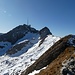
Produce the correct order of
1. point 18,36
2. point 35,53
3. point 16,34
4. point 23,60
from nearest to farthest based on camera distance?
1. point 23,60
2. point 35,53
3. point 18,36
4. point 16,34

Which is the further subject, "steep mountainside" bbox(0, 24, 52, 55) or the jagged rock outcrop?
the jagged rock outcrop

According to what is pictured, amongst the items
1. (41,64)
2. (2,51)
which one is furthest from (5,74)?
Result: (2,51)

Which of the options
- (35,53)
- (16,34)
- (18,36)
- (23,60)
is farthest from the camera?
(16,34)

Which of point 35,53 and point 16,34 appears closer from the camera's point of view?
point 35,53

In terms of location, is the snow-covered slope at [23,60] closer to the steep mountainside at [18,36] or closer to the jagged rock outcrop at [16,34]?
the steep mountainside at [18,36]

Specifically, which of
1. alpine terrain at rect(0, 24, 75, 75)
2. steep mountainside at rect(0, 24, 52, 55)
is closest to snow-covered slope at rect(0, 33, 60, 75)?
alpine terrain at rect(0, 24, 75, 75)

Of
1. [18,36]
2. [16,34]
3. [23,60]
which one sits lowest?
[23,60]

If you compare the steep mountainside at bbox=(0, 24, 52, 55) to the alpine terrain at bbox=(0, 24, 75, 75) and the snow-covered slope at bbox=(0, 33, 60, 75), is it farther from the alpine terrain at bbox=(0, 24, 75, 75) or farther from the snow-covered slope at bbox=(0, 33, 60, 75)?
the snow-covered slope at bbox=(0, 33, 60, 75)

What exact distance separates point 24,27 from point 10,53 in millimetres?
50076

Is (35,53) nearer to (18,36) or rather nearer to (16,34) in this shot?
(18,36)

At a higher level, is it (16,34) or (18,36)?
(16,34)

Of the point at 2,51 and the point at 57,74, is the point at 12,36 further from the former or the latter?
the point at 57,74

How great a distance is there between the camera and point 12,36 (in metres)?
145

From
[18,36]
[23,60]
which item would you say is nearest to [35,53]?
[23,60]
